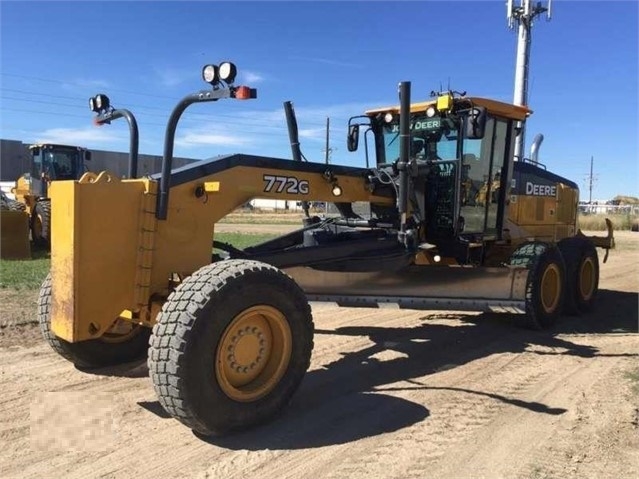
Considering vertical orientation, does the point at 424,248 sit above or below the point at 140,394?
above

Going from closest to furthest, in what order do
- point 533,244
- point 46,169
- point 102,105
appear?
1. point 102,105
2. point 533,244
3. point 46,169

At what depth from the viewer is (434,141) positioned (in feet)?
25.4

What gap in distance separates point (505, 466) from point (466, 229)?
14.2ft

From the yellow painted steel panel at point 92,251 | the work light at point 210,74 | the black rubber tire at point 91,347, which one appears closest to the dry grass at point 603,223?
the black rubber tire at point 91,347

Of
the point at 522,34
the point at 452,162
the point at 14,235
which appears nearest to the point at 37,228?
the point at 14,235

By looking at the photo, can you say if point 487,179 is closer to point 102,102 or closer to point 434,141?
point 434,141

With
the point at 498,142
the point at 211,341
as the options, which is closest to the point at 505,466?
the point at 211,341

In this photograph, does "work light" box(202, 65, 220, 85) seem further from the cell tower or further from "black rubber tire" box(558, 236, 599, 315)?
the cell tower

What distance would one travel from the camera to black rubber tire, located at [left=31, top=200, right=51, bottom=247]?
55.6ft

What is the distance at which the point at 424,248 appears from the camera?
727cm

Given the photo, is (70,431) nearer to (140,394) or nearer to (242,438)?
(140,394)

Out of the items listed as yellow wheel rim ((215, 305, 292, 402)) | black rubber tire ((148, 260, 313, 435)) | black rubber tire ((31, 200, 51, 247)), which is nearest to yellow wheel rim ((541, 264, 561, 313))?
yellow wheel rim ((215, 305, 292, 402))

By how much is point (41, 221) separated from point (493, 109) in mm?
13727

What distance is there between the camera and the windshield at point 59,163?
A: 62.3 ft
